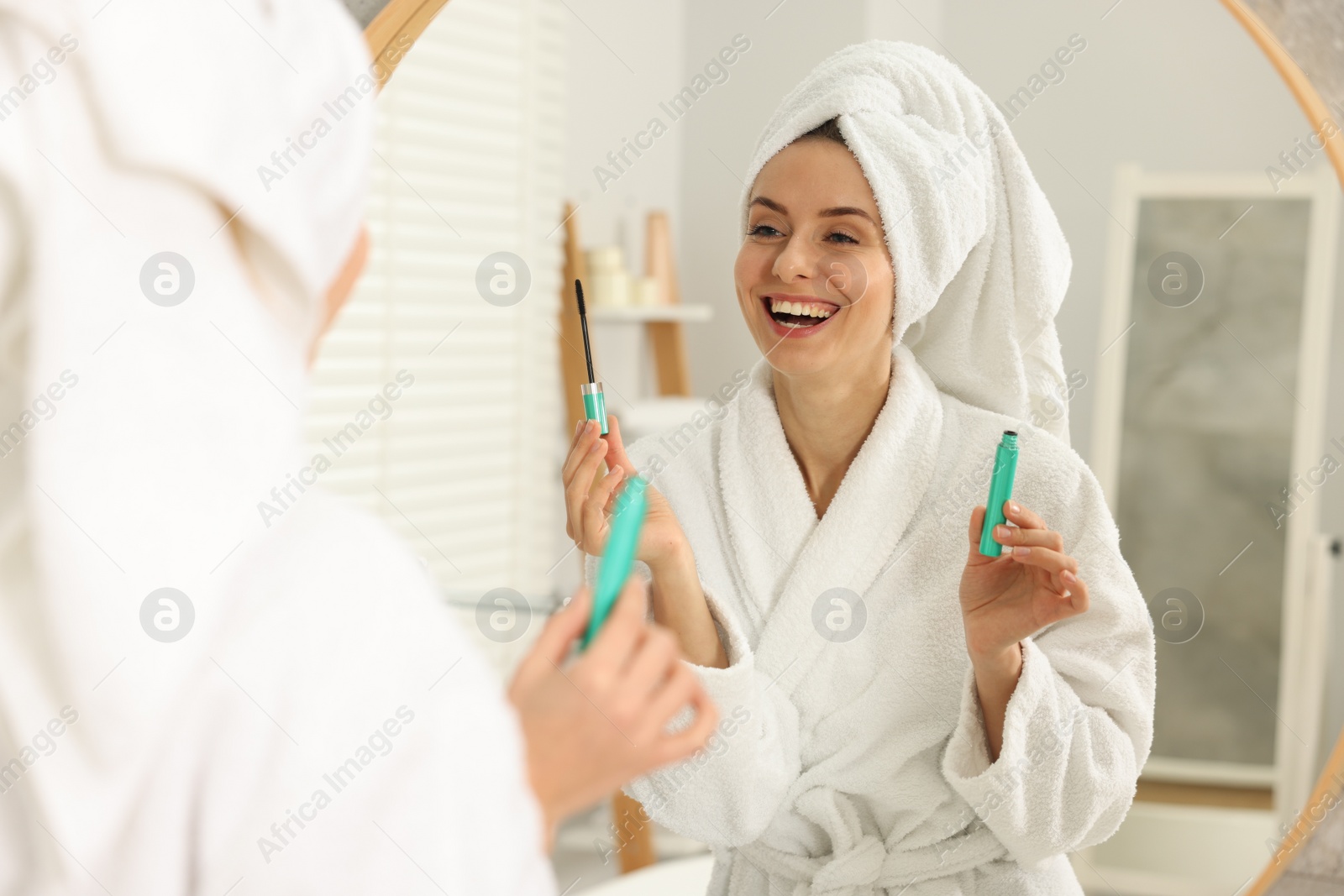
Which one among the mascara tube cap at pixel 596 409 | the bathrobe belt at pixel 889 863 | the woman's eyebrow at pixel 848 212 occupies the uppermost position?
the woman's eyebrow at pixel 848 212

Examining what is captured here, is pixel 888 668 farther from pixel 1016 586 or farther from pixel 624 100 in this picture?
pixel 624 100

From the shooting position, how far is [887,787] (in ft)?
2.16

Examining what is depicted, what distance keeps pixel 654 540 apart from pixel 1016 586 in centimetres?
20

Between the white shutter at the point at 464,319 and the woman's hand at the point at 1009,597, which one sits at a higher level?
the white shutter at the point at 464,319

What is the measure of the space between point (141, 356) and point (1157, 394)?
1.88 feet

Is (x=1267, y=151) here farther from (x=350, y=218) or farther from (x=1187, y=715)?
(x=350, y=218)

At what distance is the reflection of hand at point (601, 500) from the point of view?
0.61m

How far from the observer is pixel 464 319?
71 cm

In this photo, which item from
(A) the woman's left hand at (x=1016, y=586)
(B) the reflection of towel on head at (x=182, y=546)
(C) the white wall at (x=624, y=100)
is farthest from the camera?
(C) the white wall at (x=624, y=100)

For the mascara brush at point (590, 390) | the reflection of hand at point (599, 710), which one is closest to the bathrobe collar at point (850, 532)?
the mascara brush at point (590, 390)

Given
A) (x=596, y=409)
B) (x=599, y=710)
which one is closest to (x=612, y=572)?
(x=599, y=710)

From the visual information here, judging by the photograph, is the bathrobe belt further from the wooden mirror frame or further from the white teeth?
the wooden mirror frame

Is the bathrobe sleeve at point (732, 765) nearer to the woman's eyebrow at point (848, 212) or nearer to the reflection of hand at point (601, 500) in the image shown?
the reflection of hand at point (601, 500)

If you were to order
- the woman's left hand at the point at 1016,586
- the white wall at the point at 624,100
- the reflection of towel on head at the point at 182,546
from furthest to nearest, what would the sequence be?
the white wall at the point at 624,100 → the woman's left hand at the point at 1016,586 → the reflection of towel on head at the point at 182,546
